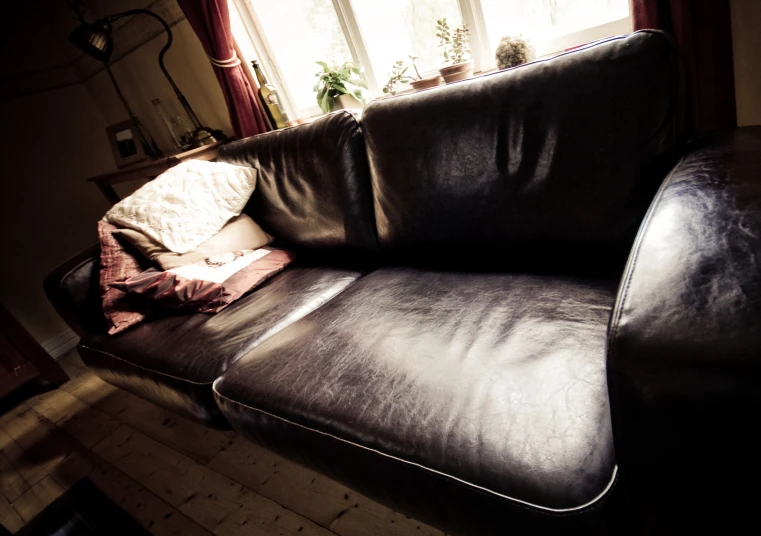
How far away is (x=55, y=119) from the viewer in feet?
9.35

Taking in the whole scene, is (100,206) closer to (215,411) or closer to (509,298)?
(215,411)

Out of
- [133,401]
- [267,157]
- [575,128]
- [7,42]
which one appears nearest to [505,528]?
[575,128]

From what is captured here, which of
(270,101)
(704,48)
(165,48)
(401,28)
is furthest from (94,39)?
(704,48)

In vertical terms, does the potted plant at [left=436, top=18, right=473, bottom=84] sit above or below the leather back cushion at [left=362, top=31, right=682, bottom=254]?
above

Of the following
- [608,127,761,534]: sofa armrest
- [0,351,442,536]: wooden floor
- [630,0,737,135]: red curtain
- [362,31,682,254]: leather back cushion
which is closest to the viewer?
[608,127,761,534]: sofa armrest

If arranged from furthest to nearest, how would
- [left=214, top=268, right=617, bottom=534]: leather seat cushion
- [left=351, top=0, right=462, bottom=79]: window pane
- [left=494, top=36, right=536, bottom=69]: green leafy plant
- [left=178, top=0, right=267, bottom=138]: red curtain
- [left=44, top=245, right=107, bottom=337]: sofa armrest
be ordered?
[left=178, top=0, right=267, bottom=138]: red curtain < [left=351, top=0, right=462, bottom=79]: window pane < [left=44, top=245, right=107, bottom=337]: sofa armrest < [left=494, top=36, right=536, bottom=69]: green leafy plant < [left=214, top=268, right=617, bottom=534]: leather seat cushion

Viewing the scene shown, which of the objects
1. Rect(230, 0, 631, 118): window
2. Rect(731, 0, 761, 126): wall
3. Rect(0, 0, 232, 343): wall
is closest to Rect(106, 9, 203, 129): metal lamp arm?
Rect(0, 0, 232, 343): wall

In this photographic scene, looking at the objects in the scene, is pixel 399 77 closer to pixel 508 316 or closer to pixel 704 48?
pixel 704 48

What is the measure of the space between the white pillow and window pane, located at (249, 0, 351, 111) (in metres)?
0.92

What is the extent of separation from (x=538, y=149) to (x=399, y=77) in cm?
102

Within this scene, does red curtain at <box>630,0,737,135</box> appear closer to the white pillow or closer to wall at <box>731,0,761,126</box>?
wall at <box>731,0,761,126</box>

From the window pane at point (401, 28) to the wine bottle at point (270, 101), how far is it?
58 centimetres

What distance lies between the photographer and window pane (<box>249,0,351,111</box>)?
6.79 ft

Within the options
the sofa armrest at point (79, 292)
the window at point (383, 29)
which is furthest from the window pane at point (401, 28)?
the sofa armrest at point (79, 292)
